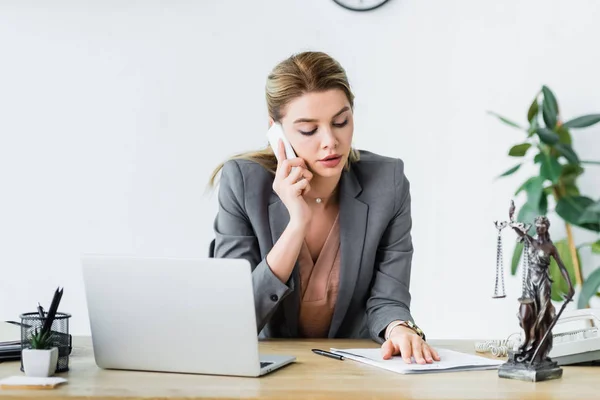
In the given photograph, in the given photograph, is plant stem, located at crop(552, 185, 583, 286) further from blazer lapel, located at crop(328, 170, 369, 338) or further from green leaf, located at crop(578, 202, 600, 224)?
blazer lapel, located at crop(328, 170, 369, 338)

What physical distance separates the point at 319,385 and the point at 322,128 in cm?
81

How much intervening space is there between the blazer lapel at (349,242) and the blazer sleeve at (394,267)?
69 millimetres

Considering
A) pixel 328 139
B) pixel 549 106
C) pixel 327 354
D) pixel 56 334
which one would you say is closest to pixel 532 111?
pixel 549 106

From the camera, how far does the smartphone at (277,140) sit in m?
2.15

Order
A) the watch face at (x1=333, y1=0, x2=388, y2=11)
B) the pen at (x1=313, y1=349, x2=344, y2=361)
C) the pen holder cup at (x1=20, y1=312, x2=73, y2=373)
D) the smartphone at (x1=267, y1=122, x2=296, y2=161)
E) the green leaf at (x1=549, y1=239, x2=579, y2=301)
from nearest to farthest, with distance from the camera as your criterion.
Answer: the pen holder cup at (x1=20, y1=312, x2=73, y2=373)
the pen at (x1=313, y1=349, x2=344, y2=361)
the smartphone at (x1=267, y1=122, x2=296, y2=161)
the green leaf at (x1=549, y1=239, x2=579, y2=301)
the watch face at (x1=333, y1=0, x2=388, y2=11)

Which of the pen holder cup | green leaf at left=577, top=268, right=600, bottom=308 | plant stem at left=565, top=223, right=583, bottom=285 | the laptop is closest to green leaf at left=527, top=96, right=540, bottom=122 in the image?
plant stem at left=565, top=223, right=583, bottom=285

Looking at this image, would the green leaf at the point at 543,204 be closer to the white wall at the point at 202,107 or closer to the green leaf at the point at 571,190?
the green leaf at the point at 571,190

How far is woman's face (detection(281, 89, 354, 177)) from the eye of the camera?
2.06 meters

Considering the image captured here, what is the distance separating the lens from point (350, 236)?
2180mm

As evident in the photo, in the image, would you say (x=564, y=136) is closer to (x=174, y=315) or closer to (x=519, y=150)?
(x=519, y=150)

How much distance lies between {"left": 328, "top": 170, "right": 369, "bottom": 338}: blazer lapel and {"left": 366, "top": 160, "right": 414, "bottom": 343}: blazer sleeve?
0.07 m

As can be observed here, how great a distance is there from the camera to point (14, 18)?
383 cm

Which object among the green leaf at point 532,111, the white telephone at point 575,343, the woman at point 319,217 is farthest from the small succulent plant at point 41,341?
the green leaf at point 532,111

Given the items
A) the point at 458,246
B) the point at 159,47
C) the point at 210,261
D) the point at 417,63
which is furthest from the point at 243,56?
the point at 210,261
